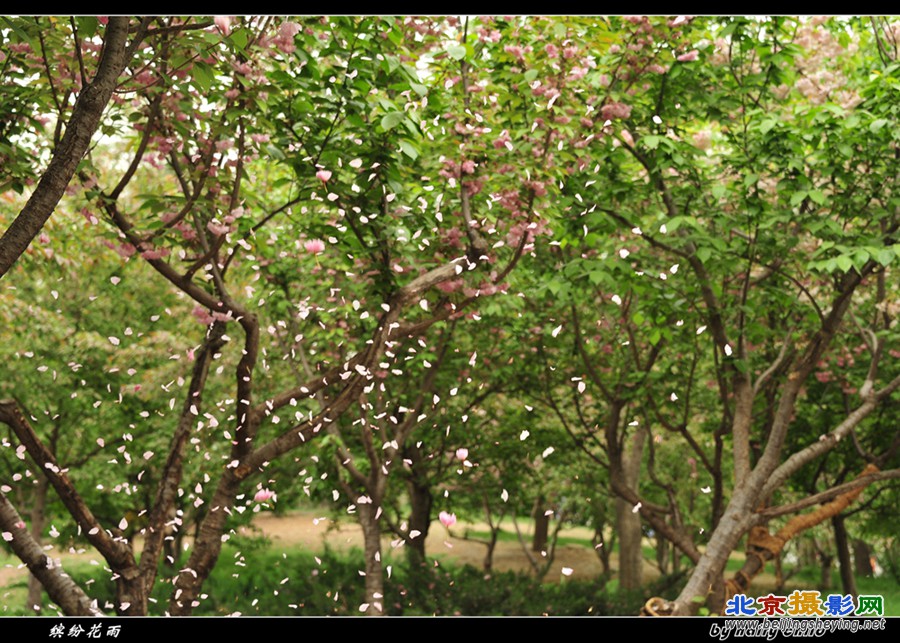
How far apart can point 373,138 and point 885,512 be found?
10552 millimetres

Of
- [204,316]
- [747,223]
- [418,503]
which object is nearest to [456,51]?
[204,316]

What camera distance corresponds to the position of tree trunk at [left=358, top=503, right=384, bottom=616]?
30.8 ft

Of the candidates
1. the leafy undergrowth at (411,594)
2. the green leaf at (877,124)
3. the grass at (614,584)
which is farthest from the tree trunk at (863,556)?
the green leaf at (877,124)

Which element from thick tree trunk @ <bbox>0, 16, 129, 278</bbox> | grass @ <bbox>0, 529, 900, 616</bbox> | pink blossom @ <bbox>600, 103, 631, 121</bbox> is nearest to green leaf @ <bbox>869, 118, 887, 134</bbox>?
pink blossom @ <bbox>600, 103, 631, 121</bbox>

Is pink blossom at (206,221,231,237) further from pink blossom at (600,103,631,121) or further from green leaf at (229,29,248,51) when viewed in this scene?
pink blossom at (600,103,631,121)

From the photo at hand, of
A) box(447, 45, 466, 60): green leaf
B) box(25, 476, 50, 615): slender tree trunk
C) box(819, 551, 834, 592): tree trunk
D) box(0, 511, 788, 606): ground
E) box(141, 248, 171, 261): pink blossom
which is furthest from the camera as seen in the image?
box(0, 511, 788, 606): ground

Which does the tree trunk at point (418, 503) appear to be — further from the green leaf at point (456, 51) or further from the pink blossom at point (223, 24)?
the pink blossom at point (223, 24)

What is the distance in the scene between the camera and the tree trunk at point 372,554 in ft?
30.8

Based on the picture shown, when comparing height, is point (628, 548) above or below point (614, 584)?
above

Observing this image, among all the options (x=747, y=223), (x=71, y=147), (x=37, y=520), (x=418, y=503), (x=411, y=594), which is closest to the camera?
(x=71, y=147)

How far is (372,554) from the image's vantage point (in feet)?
32.2

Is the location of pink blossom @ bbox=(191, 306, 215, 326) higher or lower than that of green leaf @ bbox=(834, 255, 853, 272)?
lower

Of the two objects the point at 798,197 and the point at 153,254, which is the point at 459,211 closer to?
the point at 153,254
